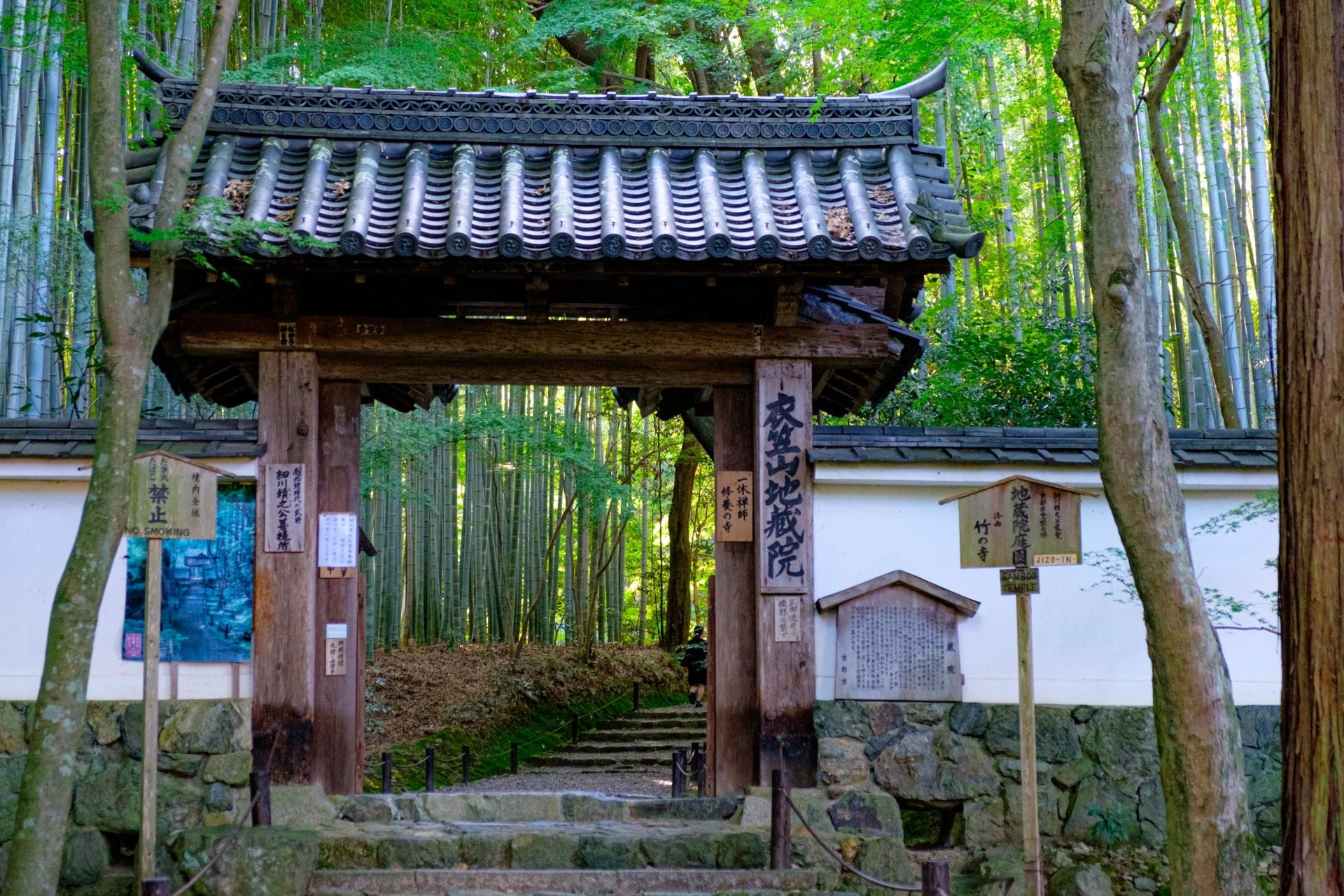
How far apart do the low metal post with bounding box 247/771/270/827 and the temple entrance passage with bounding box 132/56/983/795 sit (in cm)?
35

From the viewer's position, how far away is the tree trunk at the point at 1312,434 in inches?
107

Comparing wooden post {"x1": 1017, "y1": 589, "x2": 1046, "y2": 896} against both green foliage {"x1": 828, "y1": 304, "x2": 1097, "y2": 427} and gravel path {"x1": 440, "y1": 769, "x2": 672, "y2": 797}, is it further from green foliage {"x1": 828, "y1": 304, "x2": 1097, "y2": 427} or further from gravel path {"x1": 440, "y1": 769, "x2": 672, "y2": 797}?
gravel path {"x1": 440, "y1": 769, "x2": 672, "y2": 797}

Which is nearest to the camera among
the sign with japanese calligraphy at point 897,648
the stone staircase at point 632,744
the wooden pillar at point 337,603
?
the sign with japanese calligraphy at point 897,648

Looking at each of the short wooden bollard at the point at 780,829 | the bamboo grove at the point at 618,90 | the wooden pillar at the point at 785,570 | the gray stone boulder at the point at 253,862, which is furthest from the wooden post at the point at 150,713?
the wooden pillar at the point at 785,570

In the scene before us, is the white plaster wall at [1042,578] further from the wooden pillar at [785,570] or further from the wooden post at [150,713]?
the wooden post at [150,713]

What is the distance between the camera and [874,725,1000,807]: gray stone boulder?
6512 millimetres

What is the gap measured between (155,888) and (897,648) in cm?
398

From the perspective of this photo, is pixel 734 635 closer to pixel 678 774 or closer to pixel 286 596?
pixel 286 596

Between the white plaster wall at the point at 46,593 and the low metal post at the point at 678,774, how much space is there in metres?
4.55

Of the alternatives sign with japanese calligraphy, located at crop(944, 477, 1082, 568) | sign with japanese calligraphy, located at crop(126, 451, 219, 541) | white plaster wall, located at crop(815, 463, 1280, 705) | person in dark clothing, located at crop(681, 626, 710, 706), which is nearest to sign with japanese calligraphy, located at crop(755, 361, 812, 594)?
white plaster wall, located at crop(815, 463, 1280, 705)

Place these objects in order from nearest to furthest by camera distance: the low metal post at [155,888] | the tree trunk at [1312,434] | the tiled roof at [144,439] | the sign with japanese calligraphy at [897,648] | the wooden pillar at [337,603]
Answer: the tree trunk at [1312,434], the low metal post at [155,888], the tiled roof at [144,439], the sign with japanese calligraphy at [897,648], the wooden pillar at [337,603]

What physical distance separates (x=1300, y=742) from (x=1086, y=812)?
4045mm

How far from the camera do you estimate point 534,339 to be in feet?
21.9

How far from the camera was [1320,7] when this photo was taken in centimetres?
282
